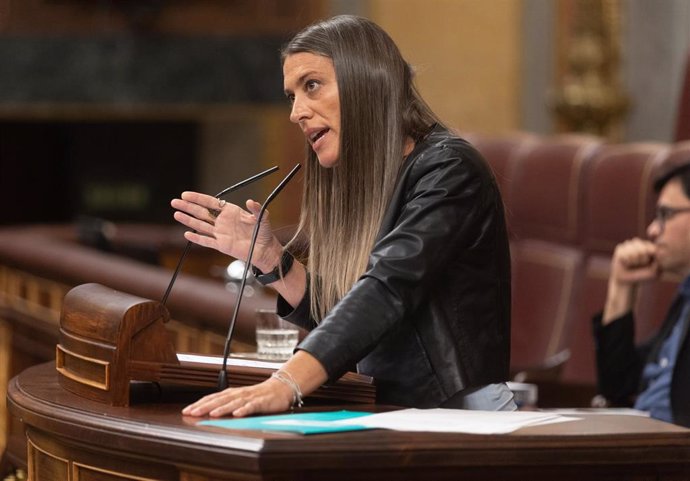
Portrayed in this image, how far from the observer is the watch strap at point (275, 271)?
2.34m

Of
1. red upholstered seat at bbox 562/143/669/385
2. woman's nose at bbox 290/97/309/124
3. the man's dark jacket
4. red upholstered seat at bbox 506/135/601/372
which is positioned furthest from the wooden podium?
red upholstered seat at bbox 506/135/601/372

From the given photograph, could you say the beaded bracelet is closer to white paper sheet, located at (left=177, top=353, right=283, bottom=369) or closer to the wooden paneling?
white paper sheet, located at (left=177, top=353, right=283, bottom=369)

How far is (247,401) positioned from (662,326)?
7.05 feet

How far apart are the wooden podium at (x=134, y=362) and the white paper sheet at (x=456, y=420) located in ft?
0.52

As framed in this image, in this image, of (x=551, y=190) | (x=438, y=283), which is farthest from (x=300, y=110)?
(x=551, y=190)

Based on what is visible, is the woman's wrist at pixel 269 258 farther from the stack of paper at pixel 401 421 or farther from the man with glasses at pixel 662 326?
the man with glasses at pixel 662 326

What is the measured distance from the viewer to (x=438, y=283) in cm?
215

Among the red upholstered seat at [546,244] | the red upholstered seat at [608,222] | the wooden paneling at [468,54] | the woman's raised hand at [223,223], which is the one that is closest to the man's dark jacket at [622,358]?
the red upholstered seat at [608,222]

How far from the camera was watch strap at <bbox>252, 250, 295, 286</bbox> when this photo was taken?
2338 millimetres

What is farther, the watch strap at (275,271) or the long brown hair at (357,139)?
the watch strap at (275,271)

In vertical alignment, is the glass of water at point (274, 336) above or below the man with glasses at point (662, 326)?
above

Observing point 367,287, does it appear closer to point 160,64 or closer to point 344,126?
point 344,126

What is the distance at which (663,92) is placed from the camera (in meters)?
7.79

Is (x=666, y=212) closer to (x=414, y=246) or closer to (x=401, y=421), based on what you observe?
(x=414, y=246)
